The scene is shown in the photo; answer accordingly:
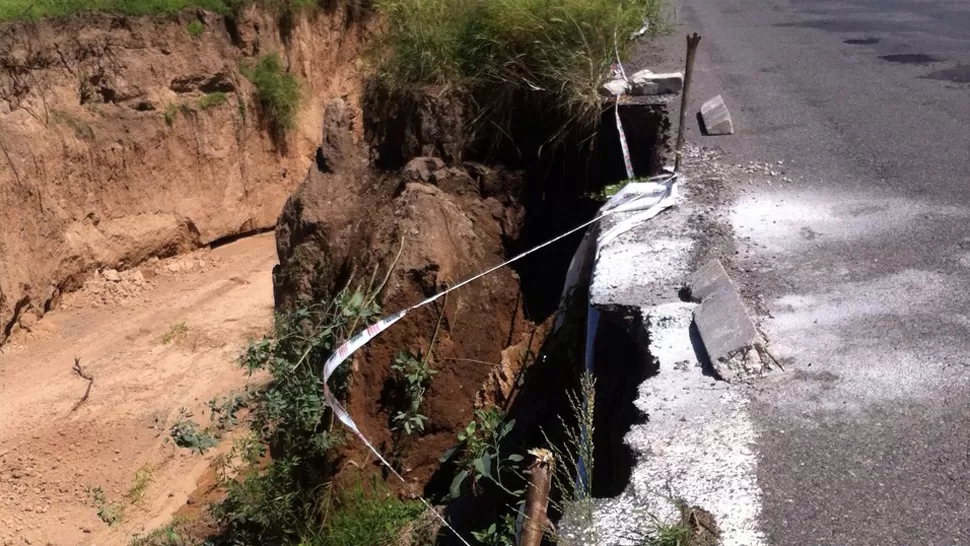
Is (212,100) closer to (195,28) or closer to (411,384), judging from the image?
(195,28)

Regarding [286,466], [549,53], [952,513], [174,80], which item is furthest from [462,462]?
[174,80]

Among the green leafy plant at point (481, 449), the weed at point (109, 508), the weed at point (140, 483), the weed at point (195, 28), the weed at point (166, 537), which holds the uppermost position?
the weed at point (195, 28)

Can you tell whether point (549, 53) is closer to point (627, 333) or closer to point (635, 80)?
point (635, 80)

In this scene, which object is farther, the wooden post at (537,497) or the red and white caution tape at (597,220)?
the red and white caution tape at (597,220)

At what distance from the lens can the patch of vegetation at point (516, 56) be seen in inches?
255

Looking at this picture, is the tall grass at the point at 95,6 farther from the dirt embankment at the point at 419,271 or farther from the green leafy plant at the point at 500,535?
the green leafy plant at the point at 500,535

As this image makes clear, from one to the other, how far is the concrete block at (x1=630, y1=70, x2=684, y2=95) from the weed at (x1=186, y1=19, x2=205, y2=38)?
734 cm

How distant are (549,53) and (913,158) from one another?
268cm

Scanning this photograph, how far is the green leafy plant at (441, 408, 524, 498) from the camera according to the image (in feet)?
15.4

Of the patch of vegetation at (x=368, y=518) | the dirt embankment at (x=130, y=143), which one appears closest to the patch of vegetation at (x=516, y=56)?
the patch of vegetation at (x=368, y=518)

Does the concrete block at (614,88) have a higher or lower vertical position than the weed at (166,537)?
higher

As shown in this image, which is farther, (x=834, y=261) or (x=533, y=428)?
(x=533, y=428)

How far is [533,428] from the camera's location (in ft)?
16.9

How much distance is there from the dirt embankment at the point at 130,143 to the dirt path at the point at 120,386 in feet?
1.39
